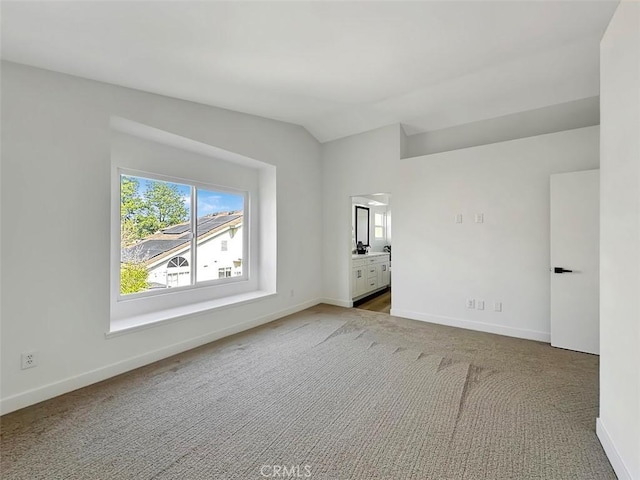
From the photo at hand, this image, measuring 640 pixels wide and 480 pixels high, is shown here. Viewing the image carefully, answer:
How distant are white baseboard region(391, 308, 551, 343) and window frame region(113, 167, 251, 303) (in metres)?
2.46

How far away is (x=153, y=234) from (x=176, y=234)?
0.87 ft

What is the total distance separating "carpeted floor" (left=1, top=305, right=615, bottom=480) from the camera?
1.51 metres

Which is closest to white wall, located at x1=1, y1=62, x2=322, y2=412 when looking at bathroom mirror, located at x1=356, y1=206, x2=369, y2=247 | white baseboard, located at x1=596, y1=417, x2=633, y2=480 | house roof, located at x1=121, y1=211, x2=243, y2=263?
house roof, located at x1=121, y1=211, x2=243, y2=263

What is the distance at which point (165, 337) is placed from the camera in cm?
286

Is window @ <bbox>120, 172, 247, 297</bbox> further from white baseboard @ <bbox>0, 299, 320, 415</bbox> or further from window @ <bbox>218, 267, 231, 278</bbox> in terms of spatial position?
white baseboard @ <bbox>0, 299, 320, 415</bbox>

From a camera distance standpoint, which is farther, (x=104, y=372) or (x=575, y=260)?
(x=575, y=260)

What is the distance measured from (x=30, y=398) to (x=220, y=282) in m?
2.07

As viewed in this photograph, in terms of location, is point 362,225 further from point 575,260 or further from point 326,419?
point 326,419

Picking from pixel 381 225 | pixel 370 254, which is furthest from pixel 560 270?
pixel 381 225

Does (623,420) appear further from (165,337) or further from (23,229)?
(23,229)

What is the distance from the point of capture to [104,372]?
2.42 m

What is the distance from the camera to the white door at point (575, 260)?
2891mm

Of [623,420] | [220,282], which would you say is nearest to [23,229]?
[220,282]

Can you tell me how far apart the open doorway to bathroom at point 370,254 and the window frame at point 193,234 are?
6.09 ft
